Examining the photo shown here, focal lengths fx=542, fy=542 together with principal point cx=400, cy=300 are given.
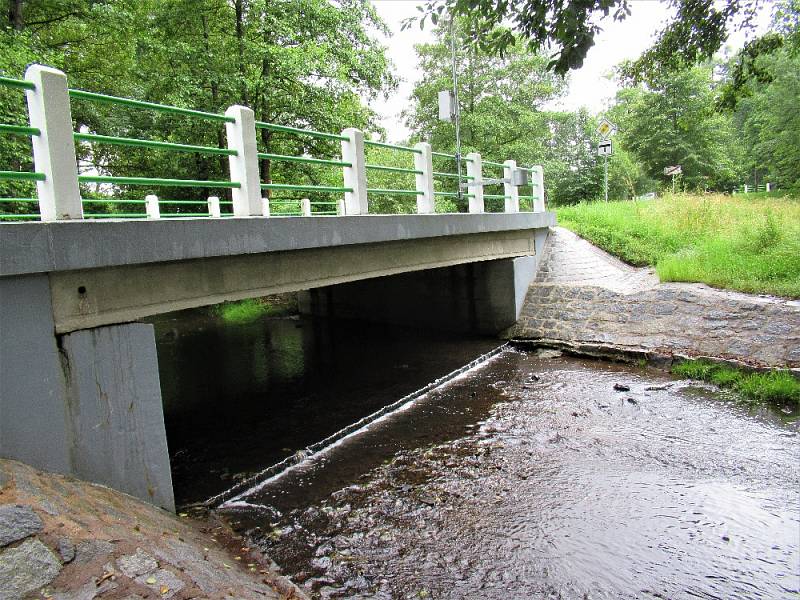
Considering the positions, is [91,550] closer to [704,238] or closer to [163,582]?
[163,582]

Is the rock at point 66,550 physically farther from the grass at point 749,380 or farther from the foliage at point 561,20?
the grass at point 749,380

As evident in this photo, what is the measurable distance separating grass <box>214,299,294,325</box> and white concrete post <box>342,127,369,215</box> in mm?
12169

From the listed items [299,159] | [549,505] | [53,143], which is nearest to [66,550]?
[53,143]

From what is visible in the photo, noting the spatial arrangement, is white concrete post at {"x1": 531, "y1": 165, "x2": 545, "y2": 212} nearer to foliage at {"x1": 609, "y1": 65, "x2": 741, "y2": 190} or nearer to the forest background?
the forest background

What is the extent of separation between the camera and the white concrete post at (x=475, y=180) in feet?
34.7

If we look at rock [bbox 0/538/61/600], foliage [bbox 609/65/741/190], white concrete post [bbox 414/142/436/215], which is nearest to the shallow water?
rock [bbox 0/538/61/600]

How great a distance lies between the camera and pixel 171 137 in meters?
15.9

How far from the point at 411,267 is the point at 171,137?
1050 centimetres

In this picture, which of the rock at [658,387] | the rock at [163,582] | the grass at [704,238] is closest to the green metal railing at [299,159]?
the rock at [163,582]

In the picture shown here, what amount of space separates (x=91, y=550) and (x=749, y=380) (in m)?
8.85

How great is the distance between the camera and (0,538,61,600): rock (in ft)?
8.59

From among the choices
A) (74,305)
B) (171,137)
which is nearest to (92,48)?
(171,137)

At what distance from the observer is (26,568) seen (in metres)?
2.73

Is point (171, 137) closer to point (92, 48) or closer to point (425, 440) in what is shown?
point (92, 48)
